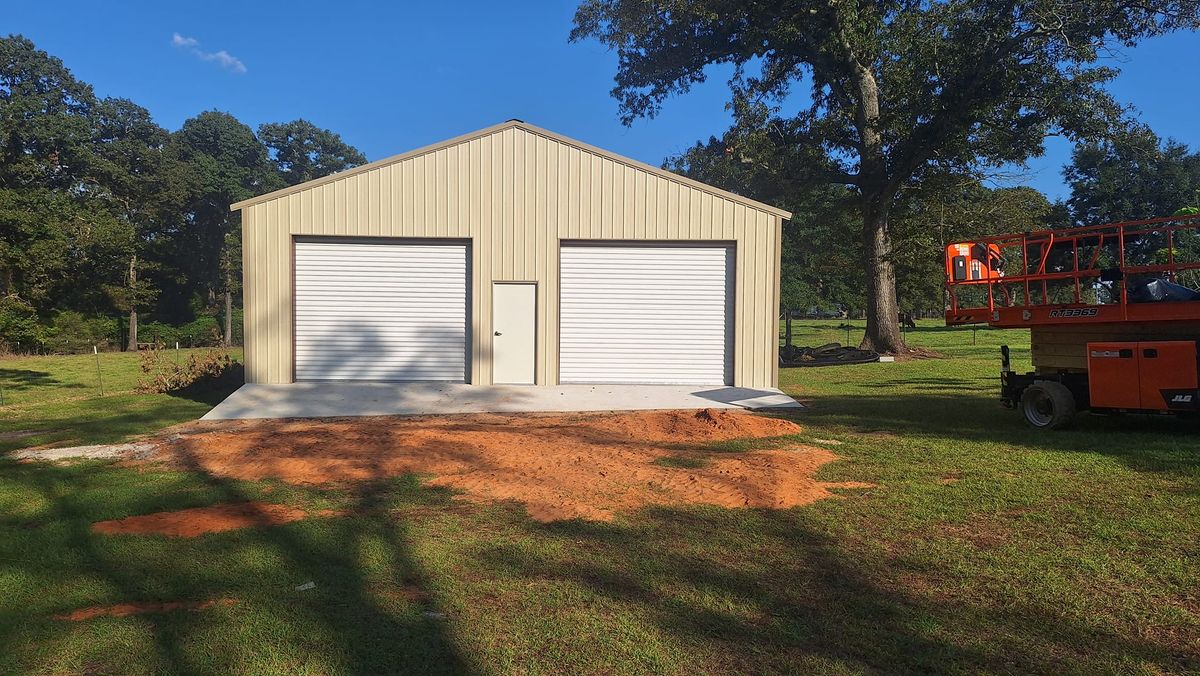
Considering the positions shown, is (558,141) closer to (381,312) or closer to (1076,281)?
(381,312)

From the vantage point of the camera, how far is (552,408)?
12352 mm

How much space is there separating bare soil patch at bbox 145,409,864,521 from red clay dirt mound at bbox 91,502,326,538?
98 cm

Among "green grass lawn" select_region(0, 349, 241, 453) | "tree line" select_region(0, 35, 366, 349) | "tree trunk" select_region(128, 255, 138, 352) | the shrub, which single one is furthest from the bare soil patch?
"tree trunk" select_region(128, 255, 138, 352)

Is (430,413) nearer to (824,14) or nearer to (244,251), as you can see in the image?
(244,251)

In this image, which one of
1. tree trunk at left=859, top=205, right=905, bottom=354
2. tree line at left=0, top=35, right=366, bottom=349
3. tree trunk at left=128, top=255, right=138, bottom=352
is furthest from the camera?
tree trunk at left=128, top=255, right=138, bottom=352

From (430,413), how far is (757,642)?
30.1ft

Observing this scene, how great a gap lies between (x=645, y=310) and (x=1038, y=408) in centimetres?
694

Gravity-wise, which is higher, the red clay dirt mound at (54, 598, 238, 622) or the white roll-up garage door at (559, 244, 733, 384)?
the white roll-up garage door at (559, 244, 733, 384)

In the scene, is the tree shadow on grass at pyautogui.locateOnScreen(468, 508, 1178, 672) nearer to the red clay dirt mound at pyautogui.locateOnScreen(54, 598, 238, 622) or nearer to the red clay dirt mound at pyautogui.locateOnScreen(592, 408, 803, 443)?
the red clay dirt mound at pyautogui.locateOnScreen(54, 598, 238, 622)

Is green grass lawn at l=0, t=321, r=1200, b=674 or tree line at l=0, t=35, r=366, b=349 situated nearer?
green grass lawn at l=0, t=321, r=1200, b=674

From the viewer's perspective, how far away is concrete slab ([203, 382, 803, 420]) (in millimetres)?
12031

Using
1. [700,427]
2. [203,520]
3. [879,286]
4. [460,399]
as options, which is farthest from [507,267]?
[879,286]

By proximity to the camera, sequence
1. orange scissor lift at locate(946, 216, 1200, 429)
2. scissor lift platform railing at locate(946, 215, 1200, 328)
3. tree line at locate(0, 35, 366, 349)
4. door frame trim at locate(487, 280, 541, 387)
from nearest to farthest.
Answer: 1. orange scissor lift at locate(946, 216, 1200, 429)
2. scissor lift platform railing at locate(946, 215, 1200, 328)
3. door frame trim at locate(487, 280, 541, 387)
4. tree line at locate(0, 35, 366, 349)

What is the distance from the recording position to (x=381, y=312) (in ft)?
46.2
